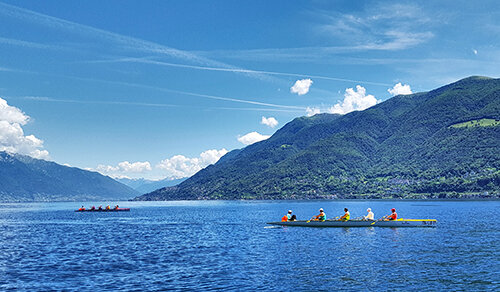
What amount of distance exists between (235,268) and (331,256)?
1320cm

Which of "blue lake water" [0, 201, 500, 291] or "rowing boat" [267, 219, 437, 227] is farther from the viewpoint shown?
"rowing boat" [267, 219, 437, 227]

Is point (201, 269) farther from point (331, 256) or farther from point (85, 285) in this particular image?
point (331, 256)

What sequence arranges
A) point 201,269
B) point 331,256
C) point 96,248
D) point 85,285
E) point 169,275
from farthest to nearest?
1. point 96,248
2. point 331,256
3. point 201,269
4. point 169,275
5. point 85,285

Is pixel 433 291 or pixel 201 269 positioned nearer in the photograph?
pixel 433 291

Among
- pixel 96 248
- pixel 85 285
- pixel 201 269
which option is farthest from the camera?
pixel 96 248

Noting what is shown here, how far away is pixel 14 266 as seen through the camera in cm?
4566

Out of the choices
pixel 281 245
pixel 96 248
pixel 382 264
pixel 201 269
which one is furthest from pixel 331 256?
pixel 96 248

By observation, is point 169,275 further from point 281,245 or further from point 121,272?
point 281,245

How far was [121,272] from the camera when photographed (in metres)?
41.2

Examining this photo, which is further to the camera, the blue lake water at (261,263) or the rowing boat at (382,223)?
the rowing boat at (382,223)

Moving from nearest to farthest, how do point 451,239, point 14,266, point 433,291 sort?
point 433,291 < point 14,266 < point 451,239

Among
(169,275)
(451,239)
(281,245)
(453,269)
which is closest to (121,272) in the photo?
(169,275)

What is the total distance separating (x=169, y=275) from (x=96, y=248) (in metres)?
26.1

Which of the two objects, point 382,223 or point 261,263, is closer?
point 261,263
